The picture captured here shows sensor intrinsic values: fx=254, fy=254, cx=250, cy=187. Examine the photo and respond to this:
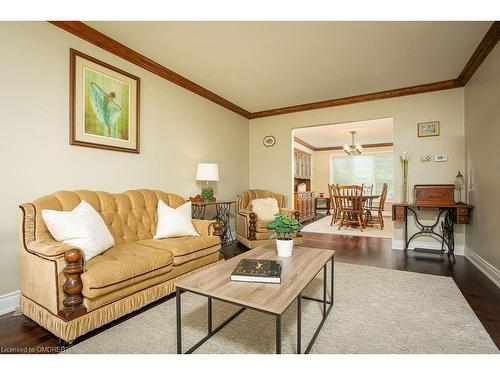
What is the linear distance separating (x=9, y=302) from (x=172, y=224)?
4.42 feet

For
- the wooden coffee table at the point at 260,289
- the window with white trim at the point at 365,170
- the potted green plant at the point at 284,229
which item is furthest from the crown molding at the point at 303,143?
the wooden coffee table at the point at 260,289

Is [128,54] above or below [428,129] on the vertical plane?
above

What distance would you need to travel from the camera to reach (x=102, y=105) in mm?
2629

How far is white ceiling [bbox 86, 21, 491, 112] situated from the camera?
244 cm

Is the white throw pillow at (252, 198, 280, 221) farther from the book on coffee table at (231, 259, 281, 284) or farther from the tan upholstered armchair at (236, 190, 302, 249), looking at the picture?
the book on coffee table at (231, 259, 281, 284)

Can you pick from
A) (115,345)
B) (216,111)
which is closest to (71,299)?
(115,345)

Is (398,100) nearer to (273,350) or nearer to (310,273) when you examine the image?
(310,273)

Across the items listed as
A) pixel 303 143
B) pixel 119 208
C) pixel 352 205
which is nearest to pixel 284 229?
pixel 119 208

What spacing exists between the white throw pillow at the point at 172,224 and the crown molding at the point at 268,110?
1.69 meters

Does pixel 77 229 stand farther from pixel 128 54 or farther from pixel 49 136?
pixel 128 54

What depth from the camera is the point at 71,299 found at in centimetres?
155

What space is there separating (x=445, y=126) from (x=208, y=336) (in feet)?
13.9
